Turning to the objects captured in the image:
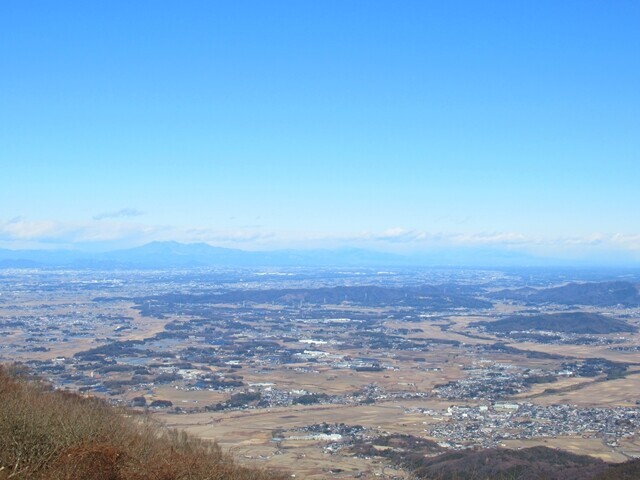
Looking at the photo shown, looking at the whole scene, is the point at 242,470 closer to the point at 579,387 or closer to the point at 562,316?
the point at 579,387

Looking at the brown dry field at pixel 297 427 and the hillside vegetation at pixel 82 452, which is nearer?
the hillside vegetation at pixel 82 452

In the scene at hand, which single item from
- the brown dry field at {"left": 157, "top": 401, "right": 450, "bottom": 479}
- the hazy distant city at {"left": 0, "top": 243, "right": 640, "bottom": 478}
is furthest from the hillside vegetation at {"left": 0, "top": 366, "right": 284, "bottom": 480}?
the hazy distant city at {"left": 0, "top": 243, "right": 640, "bottom": 478}

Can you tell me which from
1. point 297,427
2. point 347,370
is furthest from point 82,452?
point 347,370

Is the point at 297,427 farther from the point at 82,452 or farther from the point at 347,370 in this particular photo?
the point at 82,452

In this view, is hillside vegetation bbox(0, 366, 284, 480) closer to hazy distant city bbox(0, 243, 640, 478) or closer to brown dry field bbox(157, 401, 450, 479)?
brown dry field bbox(157, 401, 450, 479)

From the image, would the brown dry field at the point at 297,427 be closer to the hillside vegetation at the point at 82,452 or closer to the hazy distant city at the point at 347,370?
the hazy distant city at the point at 347,370

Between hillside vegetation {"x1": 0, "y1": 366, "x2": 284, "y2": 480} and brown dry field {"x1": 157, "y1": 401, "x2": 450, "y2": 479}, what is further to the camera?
brown dry field {"x1": 157, "y1": 401, "x2": 450, "y2": 479}

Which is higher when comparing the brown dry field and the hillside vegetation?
the hillside vegetation

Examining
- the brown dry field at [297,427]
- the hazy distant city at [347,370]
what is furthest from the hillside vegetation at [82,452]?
the hazy distant city at [347,370]

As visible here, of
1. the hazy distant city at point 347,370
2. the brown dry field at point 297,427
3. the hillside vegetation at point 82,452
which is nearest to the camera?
the hillside vegetation at point 82,452

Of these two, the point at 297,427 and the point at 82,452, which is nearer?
the point at 82,452

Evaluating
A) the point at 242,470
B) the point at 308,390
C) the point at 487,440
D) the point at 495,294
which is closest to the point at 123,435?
the point at 242,470

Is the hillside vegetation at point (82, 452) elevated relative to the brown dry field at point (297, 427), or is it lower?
elevated
